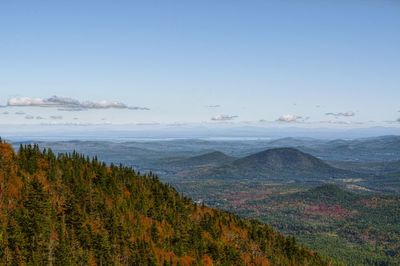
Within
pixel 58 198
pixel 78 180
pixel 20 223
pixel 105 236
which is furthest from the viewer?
pixel 78 180

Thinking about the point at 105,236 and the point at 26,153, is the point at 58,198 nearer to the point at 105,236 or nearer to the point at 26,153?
the point at 105,236

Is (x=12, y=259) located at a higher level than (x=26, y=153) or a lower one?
lower

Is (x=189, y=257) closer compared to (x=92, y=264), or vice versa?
(x=92, y=264)

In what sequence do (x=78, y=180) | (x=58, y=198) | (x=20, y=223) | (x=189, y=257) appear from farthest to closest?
(x=78, y=180) < (x=189, y=257) < (x=58, y=198) < (x=20, y=223)

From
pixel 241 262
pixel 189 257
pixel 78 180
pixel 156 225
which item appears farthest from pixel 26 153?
pixel 241 262

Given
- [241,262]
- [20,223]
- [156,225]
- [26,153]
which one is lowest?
[241,262]

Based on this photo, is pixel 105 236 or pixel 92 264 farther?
pixel 105 236

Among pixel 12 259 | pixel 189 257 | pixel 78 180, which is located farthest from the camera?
pixel 78 180

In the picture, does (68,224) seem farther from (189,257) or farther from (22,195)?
(189,257)

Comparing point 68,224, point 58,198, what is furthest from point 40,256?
point 58,198
